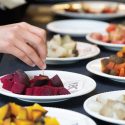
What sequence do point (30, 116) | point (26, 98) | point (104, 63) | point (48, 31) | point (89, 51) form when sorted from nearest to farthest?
point (30, 116), point (26, 98), point (104, 63), point (89, 51), point (48, 31)

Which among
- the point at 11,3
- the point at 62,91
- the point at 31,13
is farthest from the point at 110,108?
the point at 31,13

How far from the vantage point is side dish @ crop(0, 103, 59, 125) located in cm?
100

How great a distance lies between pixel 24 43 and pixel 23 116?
36 centimetres

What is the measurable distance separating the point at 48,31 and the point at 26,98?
986mm

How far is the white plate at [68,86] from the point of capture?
1.27m

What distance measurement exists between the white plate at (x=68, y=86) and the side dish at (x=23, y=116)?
219 mm

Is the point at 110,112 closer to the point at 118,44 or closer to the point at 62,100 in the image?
the point at 62,100

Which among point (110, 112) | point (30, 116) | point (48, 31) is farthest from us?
point (48, 31)

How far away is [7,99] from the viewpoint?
4.43ft

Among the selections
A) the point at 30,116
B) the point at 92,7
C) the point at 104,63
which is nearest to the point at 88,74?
the point at 104,63

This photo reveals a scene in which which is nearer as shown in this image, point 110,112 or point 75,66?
point 110,112

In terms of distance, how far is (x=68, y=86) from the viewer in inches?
55.6

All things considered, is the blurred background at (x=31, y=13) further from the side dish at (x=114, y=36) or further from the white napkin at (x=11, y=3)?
the side dish at (x=114, y=36)

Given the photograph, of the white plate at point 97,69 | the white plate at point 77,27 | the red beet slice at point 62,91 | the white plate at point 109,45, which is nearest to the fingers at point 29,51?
the red beet slice at point 62,91
